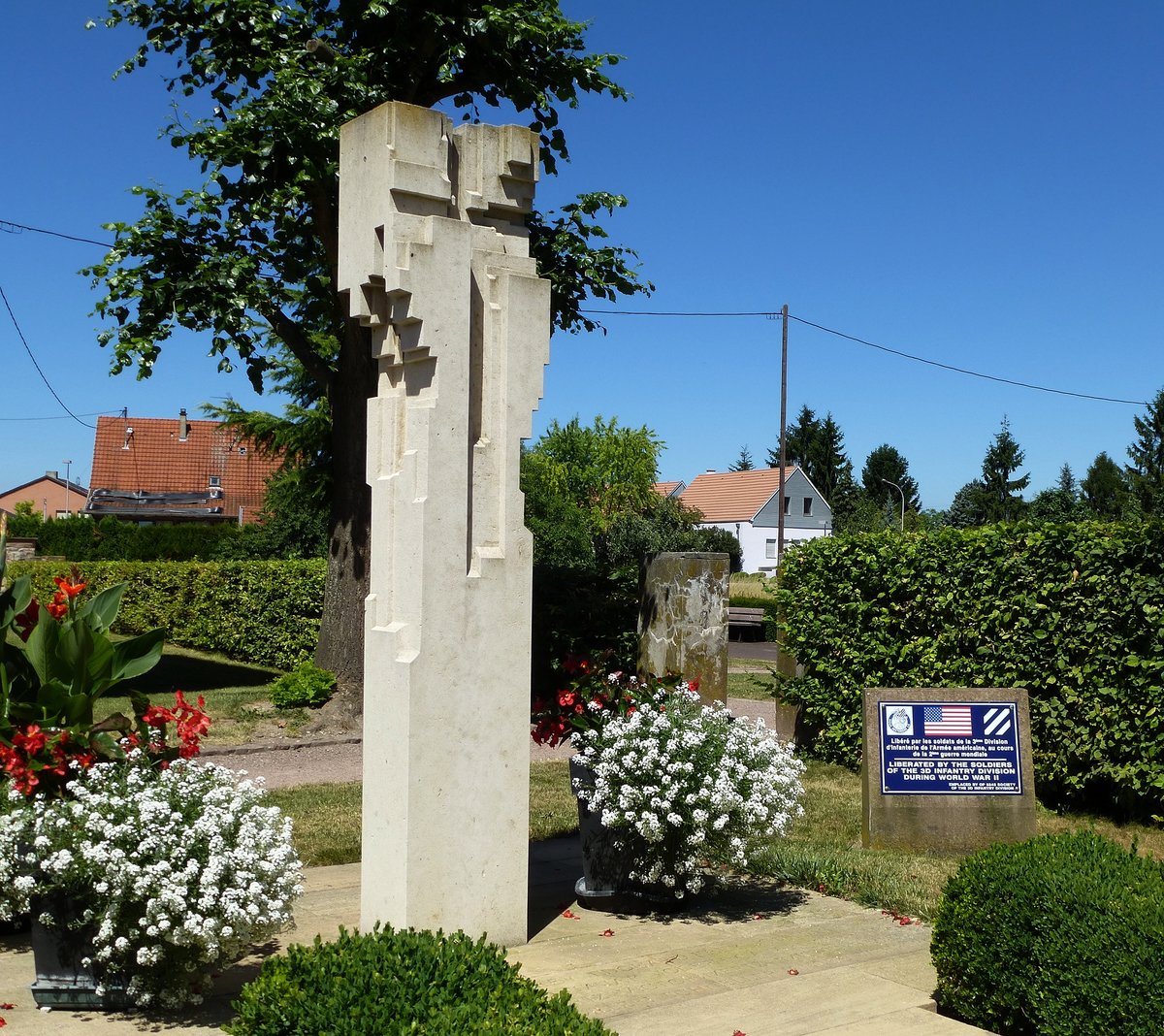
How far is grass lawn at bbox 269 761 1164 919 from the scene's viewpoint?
24.9 feet

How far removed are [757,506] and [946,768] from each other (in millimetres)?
65975

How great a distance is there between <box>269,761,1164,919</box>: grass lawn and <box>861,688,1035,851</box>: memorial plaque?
25 centimetres

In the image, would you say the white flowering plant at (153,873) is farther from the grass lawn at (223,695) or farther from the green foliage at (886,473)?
the green foliage at (886,473)

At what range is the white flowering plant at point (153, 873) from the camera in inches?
189

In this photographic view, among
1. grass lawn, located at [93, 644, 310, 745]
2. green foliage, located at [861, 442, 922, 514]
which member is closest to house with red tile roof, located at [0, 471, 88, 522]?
green foliage, located at [861, 442, 922, 514]

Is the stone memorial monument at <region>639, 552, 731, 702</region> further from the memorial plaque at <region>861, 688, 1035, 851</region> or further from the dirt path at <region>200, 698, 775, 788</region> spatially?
the dirt path at <region>200, 698, 775, 788</region>


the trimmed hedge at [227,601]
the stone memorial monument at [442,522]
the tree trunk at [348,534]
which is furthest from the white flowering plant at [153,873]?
the trimmed hedge at [227,601]

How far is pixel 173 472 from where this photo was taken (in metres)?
59.1

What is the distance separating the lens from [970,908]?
5.17 m

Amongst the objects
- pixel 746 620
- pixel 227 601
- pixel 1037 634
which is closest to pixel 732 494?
pixel 746 620

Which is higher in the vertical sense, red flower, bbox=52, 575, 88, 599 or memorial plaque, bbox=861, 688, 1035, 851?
red flower, bbox=52, 575, 88, 599

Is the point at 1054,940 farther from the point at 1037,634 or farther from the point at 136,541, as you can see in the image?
the point at 136,541

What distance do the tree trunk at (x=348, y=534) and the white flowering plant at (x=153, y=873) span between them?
9774 millimetres

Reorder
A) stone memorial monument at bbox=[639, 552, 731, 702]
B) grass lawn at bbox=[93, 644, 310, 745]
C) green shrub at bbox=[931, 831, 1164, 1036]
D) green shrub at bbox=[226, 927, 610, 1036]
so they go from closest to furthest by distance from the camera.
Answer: green shrub at bbox=[226, 927, 610, 1036] < green shrub at bbox=[931, 831, 1164, 1036] < stone memorial monument at bbox=[639, 552, 731, 702] < grass lawn at bbox=[93, 644, 310, 745]
